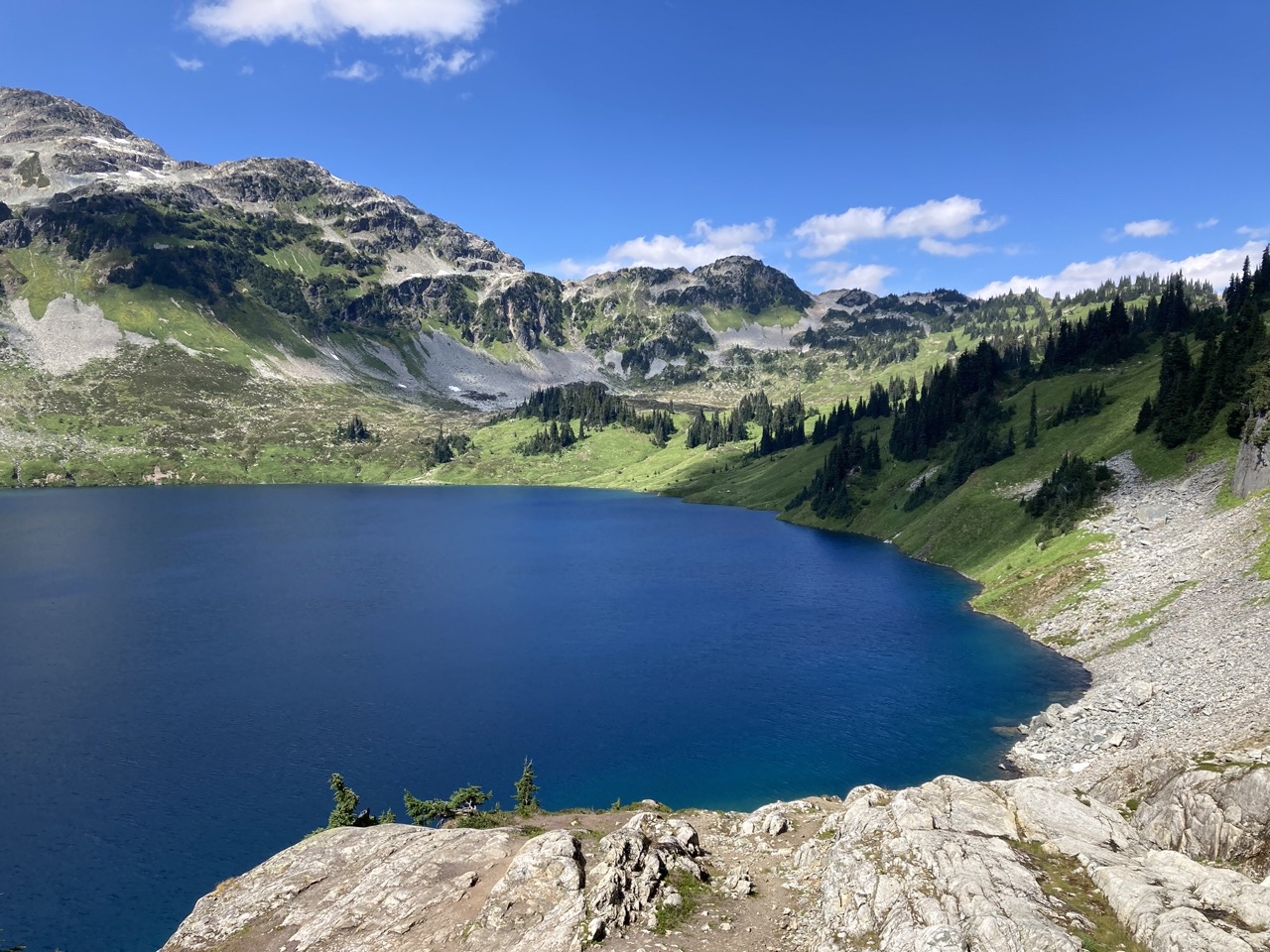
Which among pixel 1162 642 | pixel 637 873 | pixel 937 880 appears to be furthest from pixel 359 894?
pixel 1162 642

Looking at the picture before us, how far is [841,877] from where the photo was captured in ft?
76.1

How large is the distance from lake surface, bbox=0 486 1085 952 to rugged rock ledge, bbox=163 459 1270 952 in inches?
600

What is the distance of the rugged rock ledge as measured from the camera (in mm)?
18656

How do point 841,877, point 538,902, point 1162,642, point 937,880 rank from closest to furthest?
point 937,880 → point 841,877 → point 538,902 → point 1162,642

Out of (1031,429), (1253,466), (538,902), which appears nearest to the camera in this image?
(538,902)

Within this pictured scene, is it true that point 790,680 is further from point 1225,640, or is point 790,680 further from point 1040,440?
point 1040,440

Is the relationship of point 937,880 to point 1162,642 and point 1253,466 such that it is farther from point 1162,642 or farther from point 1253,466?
point 1253,466

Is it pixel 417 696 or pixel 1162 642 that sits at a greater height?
pixel 1162 642

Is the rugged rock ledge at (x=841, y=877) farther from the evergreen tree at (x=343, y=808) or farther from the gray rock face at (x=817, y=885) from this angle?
the evergreen tree at (x=343, y=808)

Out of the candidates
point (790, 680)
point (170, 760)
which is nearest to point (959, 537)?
point (790, 680)

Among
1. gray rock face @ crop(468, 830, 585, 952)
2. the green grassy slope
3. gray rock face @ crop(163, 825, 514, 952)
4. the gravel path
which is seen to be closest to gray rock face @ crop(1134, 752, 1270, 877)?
the gravel path

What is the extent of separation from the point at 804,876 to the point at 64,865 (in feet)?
148

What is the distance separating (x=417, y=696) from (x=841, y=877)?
52925 millimetres

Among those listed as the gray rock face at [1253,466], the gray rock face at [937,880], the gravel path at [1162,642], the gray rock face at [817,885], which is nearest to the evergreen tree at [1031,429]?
the gravel path at [1162,642]
